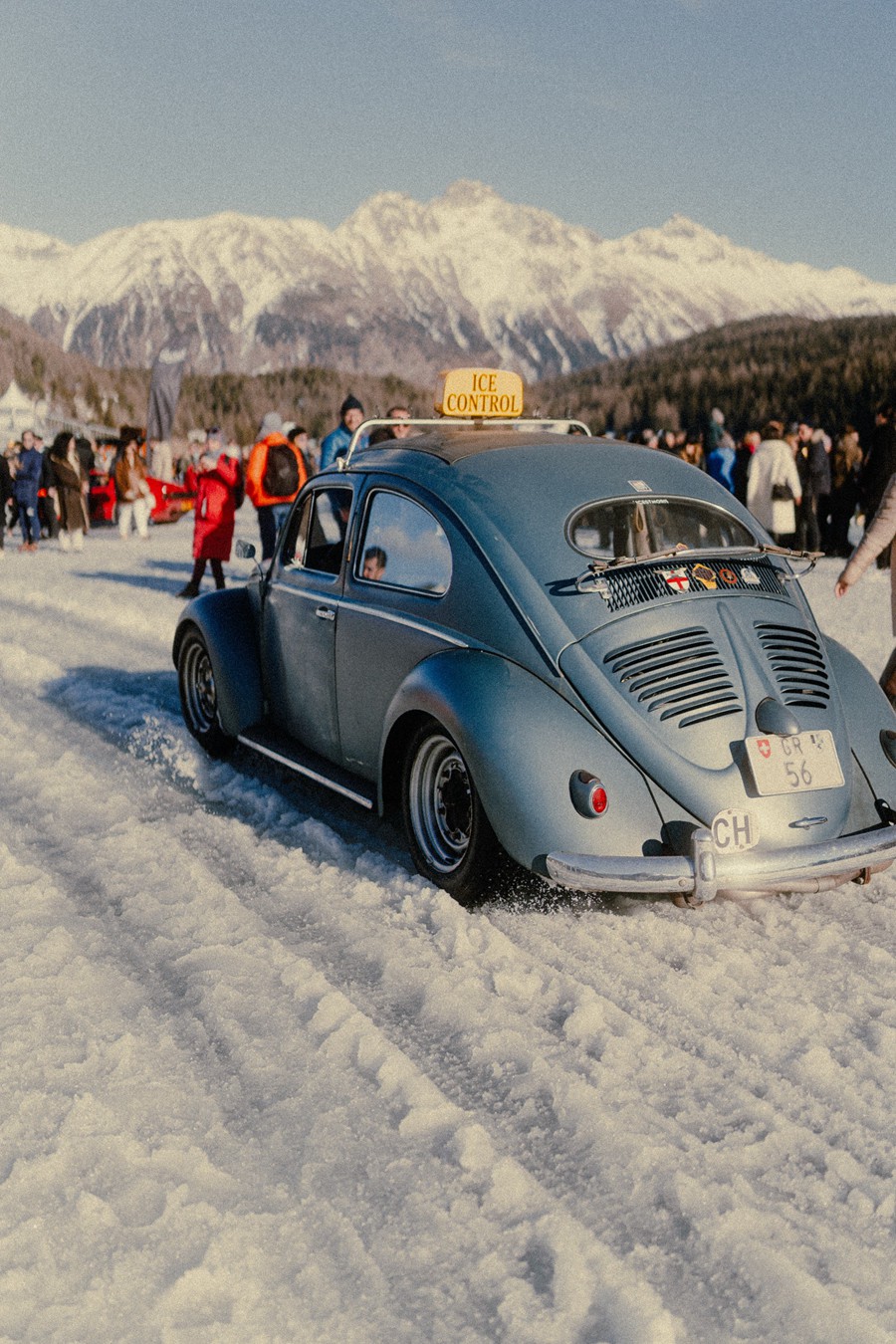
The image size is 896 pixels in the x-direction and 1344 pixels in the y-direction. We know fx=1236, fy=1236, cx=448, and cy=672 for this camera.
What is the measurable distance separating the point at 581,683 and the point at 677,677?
1.08 ft

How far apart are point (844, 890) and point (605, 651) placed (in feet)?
4.54

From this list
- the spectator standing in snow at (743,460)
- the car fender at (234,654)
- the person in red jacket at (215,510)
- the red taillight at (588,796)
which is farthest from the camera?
the spectator standing in snow at (743,460)

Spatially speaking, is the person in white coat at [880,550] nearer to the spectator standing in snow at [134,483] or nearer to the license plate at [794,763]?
the license plate at [794,763]

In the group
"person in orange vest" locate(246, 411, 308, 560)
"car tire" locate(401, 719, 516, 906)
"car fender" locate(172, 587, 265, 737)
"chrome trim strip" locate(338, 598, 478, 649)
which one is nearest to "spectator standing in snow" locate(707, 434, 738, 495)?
"person in orange vest" locate(246, 411, 308, 560)

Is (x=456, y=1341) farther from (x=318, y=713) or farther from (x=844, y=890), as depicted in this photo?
(x=318, y=713)

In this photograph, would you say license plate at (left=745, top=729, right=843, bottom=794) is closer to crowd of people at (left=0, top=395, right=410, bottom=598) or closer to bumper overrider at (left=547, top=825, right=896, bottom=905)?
bumper overrider at (left=547, top=825, right=896, bottom=905)

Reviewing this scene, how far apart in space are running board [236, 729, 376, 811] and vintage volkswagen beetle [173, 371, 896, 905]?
17 millimetres

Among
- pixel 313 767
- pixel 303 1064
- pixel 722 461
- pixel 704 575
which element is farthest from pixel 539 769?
pixel 722 461

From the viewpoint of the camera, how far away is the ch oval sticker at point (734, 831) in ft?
12.9

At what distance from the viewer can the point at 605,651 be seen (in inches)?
166

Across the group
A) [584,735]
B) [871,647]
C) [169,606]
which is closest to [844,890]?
[584,735]

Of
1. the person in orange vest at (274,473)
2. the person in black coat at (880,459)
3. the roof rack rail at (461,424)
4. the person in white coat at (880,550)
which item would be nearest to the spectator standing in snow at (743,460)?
the person in black coat at (880,459)

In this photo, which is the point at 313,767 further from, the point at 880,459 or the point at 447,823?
the point at 880,459

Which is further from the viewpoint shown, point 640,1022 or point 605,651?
point 605,651
